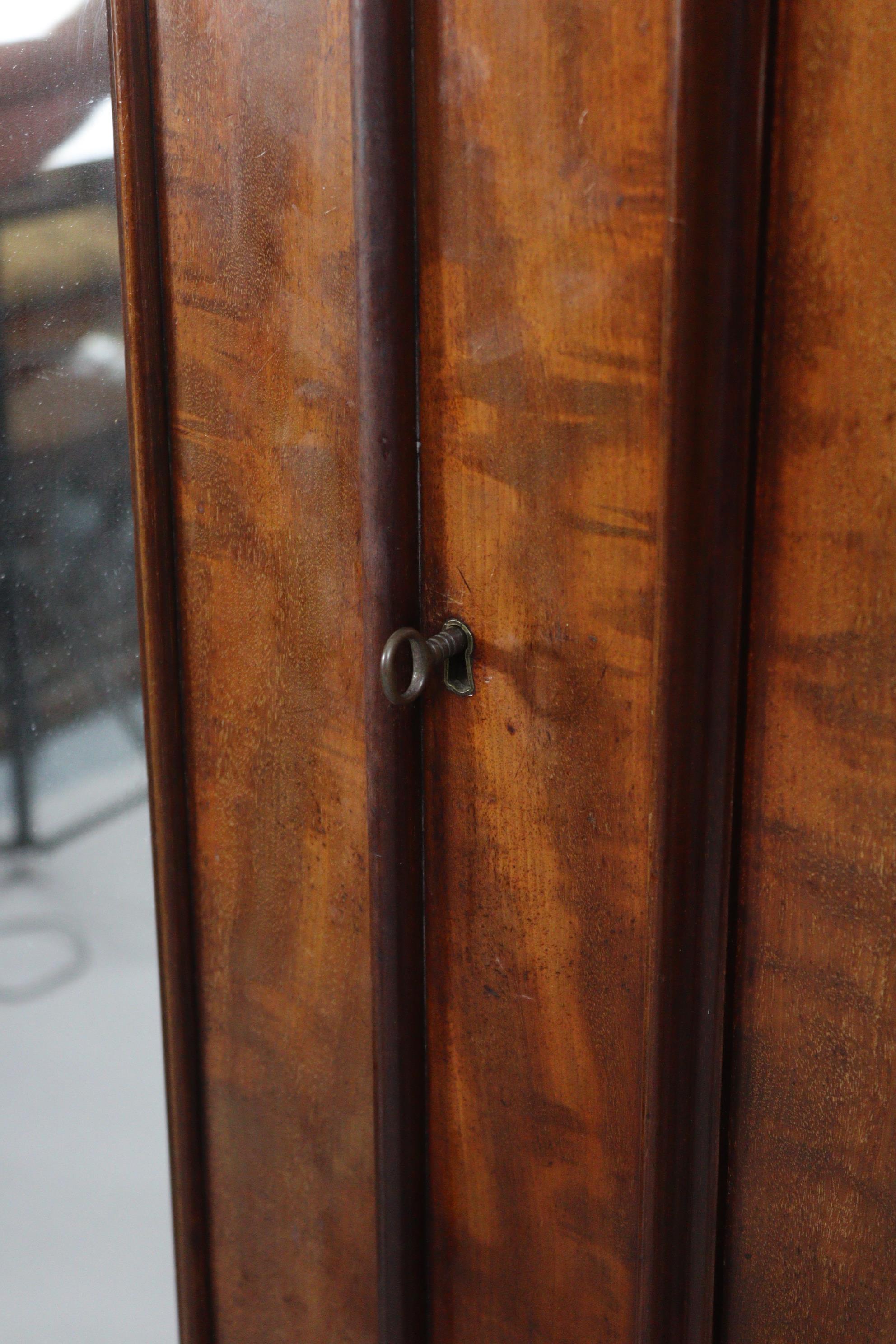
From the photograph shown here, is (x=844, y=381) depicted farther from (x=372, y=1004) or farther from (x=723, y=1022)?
Answer: (x=372, y=1004)

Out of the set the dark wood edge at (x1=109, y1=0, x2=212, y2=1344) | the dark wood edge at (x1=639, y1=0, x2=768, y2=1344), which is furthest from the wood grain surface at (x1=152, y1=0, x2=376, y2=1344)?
the dark wood edge at (x1=639, y1=0, x2=768, y2=1344)

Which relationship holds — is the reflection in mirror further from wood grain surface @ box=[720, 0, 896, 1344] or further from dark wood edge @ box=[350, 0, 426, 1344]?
wood grain surface @ box=[720, 0, 896, 1344]

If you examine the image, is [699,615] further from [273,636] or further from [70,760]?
[70,760]

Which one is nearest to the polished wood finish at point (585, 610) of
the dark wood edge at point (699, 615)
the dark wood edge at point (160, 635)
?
the dark wood edge at point (699, 615)

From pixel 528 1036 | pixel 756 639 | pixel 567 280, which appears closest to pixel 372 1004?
pixel 528 1036

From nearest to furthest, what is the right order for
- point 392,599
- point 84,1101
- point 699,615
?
point 699,615, point 392,599, point 84,1101

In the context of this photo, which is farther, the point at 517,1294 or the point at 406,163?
the point at 517,1294

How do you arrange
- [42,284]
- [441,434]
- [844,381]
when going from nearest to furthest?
[844,381] < [441,434] < [42,284]

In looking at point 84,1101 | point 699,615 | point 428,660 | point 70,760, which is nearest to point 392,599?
point 428,660
